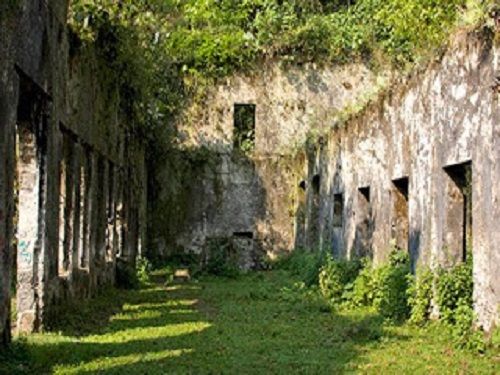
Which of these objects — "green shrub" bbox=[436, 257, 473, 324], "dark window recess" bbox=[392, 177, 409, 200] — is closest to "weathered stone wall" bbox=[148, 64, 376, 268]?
"dark window recess" bbox=[392, 177, 409, 200]

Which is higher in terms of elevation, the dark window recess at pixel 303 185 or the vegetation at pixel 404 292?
the dark window recess at pixel 303 185

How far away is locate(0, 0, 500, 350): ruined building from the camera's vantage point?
974 centimetres

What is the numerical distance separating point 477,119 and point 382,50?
18.1m

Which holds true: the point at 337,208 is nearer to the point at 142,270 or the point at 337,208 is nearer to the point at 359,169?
the point at 359,169

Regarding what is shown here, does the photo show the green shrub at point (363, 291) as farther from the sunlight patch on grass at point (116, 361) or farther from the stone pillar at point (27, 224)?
the stone pillar at point (27, 224)

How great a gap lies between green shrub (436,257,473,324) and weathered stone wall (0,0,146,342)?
514 centimetres

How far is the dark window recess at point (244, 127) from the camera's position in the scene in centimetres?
2623

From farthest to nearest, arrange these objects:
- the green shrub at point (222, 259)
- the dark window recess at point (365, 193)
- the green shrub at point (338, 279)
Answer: the green shrub at point (222, 259), the dark window recess at point (365, 193), the green shrub at point (338, 279)

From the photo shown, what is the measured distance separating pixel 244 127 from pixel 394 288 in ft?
53.7

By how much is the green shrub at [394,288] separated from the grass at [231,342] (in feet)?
0.88

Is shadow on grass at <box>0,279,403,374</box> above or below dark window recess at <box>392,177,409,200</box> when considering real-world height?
below

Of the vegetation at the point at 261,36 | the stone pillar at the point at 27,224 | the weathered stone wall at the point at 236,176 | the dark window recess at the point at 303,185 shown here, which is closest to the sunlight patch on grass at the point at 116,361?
the stone pillar at the point at 27,224

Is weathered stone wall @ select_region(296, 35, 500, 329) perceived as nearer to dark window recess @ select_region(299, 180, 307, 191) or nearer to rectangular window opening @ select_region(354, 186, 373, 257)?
rectangular window opening @ select_region(354, 186, 373, 257)

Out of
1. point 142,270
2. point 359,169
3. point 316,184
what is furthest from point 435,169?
point 316,184
